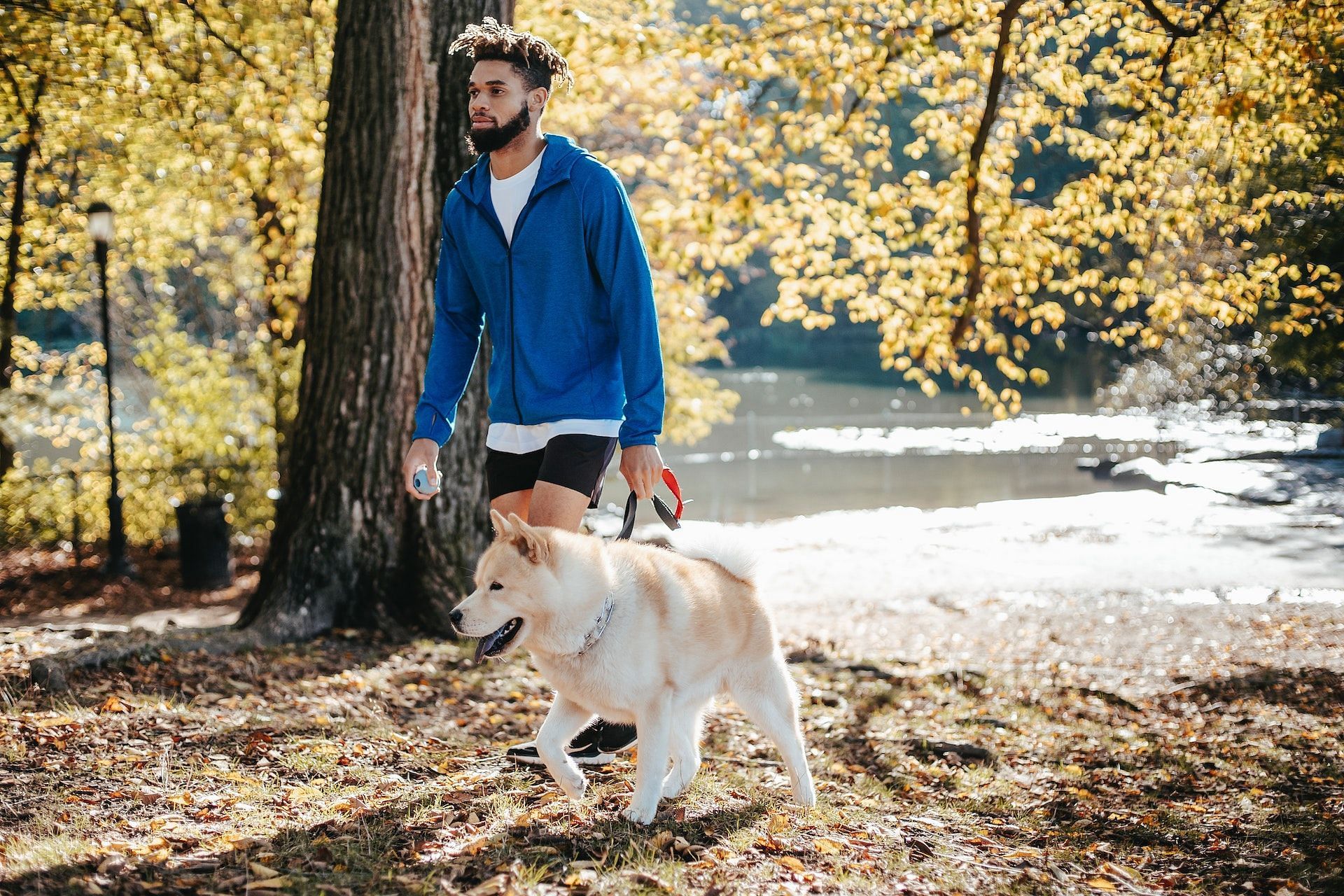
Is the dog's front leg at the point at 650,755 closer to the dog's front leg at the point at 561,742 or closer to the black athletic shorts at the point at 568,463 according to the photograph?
the dog's front leg at the point at 561,742

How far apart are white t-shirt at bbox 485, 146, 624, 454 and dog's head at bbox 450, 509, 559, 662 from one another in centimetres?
59

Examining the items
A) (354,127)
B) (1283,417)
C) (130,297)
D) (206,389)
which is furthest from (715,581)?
(1283,417)

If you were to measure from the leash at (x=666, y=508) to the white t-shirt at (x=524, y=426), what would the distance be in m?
0.27

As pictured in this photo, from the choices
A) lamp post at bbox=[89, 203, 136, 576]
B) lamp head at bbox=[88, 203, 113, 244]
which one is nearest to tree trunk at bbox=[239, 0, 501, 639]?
lamp post at bbox=[89, 203, 136, 576]

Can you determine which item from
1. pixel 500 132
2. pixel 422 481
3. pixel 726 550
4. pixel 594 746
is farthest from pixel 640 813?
pixel 500 132

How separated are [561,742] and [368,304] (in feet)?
11.8

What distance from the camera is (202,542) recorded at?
12969 mm

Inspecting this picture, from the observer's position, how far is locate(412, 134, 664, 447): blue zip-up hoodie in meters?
3.62

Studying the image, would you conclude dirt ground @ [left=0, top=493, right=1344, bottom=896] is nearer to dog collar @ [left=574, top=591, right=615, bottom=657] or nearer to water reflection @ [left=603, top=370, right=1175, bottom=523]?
dog collar @ [left=574, top=591, right=615, bottom=657]

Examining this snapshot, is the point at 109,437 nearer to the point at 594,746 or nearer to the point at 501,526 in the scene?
the point at 594,746

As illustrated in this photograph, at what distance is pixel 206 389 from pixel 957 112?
1036 centimetres

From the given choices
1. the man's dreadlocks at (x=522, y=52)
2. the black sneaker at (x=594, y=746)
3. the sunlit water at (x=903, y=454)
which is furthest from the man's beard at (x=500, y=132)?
the sunlit water at (x=903, y=454)

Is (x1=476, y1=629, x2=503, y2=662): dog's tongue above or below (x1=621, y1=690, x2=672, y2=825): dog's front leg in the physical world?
above

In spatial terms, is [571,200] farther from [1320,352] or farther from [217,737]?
[1320,352]
